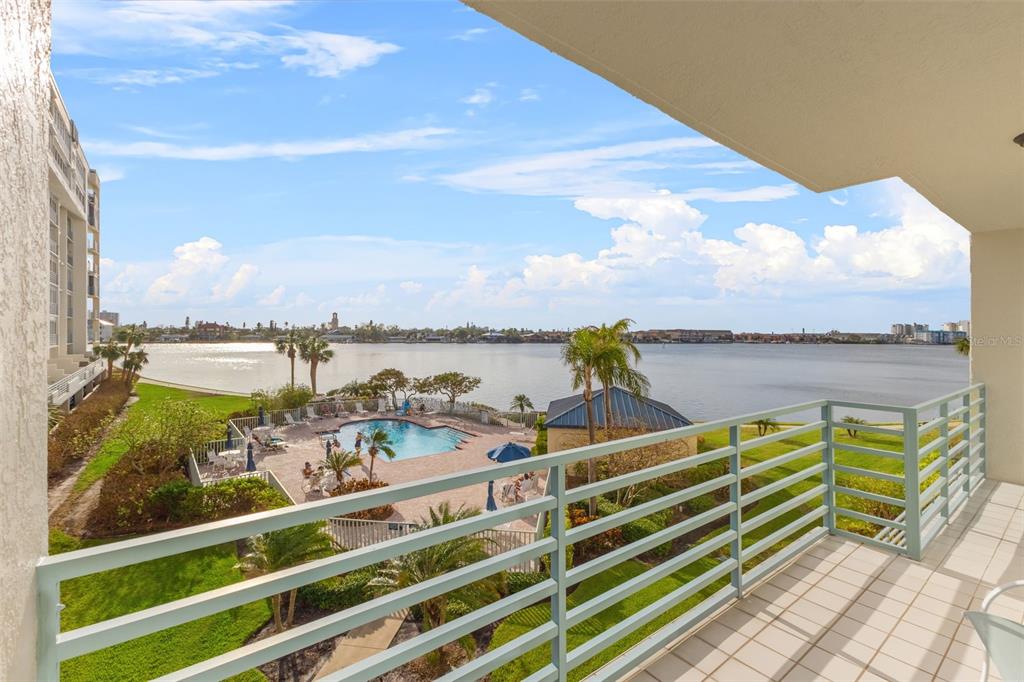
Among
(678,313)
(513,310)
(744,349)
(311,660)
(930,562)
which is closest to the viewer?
(930,562)

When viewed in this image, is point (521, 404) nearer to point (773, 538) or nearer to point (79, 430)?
point (79, 430)

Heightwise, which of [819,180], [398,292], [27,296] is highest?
[398,292]

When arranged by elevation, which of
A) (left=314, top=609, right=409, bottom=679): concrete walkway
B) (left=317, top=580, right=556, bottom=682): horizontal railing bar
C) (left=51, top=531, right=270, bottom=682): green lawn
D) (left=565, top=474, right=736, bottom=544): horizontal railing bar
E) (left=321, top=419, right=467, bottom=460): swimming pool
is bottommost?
(left=51, top=531, right=270, bottom=682): green lawn

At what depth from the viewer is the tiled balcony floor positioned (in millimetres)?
1899

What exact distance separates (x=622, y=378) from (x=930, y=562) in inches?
484

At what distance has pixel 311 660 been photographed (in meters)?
8.22

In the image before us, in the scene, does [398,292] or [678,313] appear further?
[398,292]

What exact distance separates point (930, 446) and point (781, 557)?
4.43 feet

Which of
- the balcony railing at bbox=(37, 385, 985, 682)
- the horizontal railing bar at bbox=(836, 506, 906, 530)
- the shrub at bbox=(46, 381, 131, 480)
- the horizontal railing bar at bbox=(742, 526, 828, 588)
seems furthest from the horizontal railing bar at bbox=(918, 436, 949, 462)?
the shrub at bbox=(46, 381, 131, 480)

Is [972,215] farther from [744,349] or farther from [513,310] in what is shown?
[744,349]

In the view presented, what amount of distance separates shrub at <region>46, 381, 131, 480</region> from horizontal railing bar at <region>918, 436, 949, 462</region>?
74.7ft

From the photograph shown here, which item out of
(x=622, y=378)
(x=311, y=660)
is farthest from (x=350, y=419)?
(x=311, y=660)

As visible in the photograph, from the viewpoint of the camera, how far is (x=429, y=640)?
1346 millimetres

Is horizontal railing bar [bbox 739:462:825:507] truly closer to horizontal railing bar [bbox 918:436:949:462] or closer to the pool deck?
horizontal railing bar [bbox 918:436:949:462]
